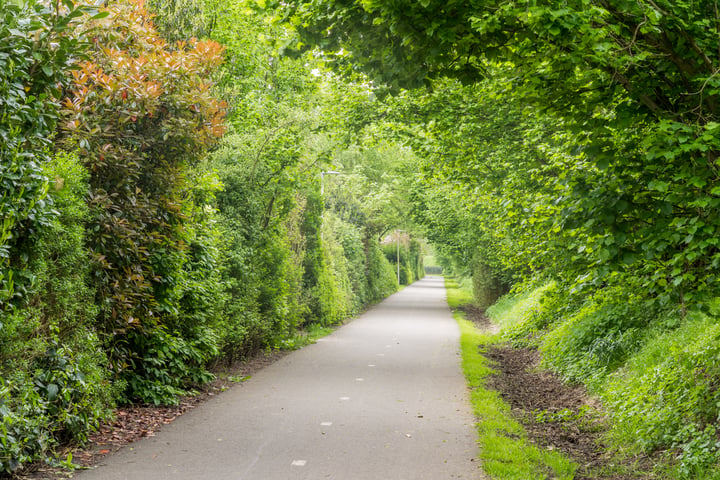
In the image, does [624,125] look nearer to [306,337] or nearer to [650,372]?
[650,372]

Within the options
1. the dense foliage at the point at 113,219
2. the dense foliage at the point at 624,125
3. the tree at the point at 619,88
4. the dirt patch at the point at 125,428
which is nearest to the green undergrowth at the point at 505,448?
the dense foliage at the point at 624,125

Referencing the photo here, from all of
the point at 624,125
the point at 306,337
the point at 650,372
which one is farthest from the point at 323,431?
the point at 306,337

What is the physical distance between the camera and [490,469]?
573cm

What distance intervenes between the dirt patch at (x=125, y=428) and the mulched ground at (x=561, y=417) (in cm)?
474

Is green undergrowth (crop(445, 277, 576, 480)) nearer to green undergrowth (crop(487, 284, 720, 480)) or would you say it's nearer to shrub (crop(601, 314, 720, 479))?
green undergrowth (crop(487, 284, 720, 480))

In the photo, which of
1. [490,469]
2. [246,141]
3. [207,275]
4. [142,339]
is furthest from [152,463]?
[246,141]

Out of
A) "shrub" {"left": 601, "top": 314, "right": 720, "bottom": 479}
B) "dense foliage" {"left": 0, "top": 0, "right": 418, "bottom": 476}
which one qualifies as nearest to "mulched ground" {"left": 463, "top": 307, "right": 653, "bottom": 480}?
"shrub" {"left": 601, "top": 314, "right": 720, "bottom": 479}

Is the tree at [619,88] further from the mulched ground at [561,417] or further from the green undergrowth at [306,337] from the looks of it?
the green undergrowth at [306,337]

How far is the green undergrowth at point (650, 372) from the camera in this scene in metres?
5.54

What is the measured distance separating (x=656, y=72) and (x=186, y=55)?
5872mm

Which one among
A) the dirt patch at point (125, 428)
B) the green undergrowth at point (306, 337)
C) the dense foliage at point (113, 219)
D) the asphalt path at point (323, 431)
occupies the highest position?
the dense foliage at point (113, 219)

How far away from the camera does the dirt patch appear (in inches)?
212

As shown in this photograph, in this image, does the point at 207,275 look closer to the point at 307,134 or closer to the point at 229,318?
the point at 229,318

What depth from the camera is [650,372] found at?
23.7 feet
